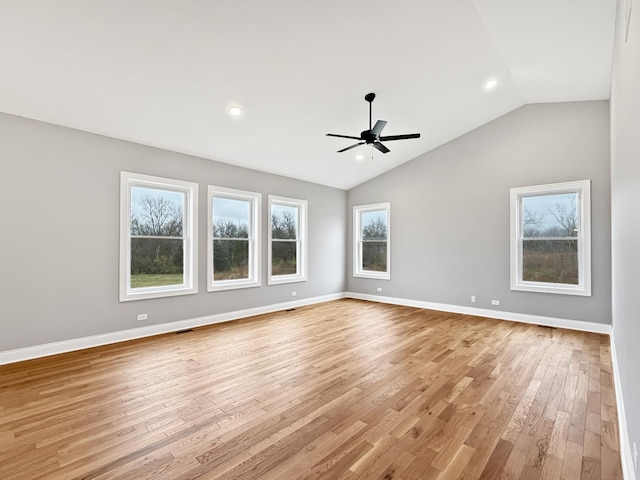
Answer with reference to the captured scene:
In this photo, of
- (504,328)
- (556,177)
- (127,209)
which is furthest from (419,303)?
(127,209)

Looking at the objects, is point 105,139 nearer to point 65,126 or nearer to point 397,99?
point 65,126

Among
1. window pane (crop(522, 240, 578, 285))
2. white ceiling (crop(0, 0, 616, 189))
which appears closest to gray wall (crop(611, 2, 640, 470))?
white ceiling (crop(0, 0, 616, 189))

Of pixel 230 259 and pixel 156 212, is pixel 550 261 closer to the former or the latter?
pixel 230 259

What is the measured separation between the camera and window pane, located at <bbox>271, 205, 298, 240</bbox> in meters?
6.52

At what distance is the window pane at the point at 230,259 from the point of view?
5.55 metres

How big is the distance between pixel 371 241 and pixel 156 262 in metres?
4.82

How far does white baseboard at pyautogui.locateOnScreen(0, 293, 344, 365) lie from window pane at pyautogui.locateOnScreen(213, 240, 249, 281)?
0.69 m

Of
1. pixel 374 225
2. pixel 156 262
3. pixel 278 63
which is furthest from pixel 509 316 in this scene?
pixel 156 262

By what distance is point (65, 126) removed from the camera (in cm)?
393

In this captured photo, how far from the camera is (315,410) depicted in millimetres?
2482

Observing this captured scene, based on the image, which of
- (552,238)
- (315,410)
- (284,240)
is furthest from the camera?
(284,240)

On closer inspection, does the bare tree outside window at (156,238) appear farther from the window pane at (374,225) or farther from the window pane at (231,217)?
the window pane at (374,225)

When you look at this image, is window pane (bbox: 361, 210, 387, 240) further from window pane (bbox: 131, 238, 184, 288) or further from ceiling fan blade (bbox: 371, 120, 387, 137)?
window pane (bbox: 131, 238, 184, 288)

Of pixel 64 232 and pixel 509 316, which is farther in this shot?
pixel 509 316
